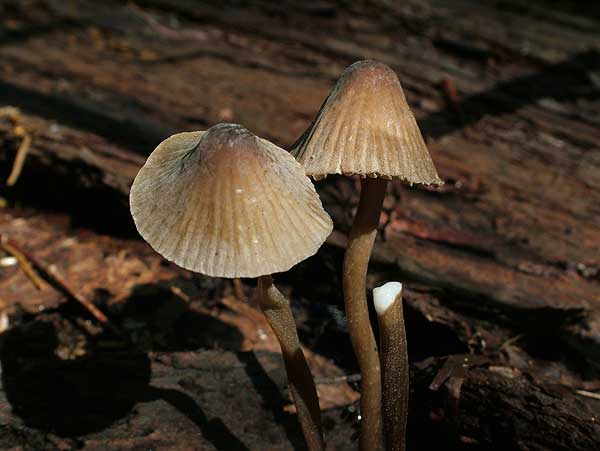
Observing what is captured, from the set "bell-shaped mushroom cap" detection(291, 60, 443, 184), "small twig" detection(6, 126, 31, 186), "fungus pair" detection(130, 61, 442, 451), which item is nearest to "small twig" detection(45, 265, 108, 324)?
"small twig" detection(6, 126, 31, 186)

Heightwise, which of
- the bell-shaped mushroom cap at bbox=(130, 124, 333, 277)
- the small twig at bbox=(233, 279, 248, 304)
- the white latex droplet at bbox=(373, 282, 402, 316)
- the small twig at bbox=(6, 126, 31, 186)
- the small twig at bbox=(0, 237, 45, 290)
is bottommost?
the small twig at bbox=(0, 237, 45, 290)

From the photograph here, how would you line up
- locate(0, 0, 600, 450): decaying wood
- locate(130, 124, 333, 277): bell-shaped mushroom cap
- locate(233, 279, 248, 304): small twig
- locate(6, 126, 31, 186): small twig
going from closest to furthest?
locate(130, 124, 333, 277): bell-shaped mushroom cap
locate(0, 0, 600, 450): decaying wood
locate(233, 279, 248, 304): small twig
locate(6, 126, 31, 186): small twig

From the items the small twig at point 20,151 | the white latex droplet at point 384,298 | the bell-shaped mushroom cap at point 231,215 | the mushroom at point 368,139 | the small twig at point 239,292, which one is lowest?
the small twig at point 239,292

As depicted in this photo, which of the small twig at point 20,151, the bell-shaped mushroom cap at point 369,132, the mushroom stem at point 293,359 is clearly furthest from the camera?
the small twig at point 20,151

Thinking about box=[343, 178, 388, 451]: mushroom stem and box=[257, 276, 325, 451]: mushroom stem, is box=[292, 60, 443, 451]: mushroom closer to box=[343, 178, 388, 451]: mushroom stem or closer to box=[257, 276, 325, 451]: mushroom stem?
box=[343, 178, 388, 451]: mushroom stem

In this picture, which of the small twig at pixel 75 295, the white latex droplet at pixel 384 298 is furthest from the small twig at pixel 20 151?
the white latex droplet at pixel 384 298

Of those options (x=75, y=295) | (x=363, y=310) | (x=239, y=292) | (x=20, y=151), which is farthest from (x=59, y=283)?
(x=363, y=310)

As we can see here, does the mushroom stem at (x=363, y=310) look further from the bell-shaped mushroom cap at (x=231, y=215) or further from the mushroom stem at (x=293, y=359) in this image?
the bell-shaped mushroom cap at (x=231, y=215)

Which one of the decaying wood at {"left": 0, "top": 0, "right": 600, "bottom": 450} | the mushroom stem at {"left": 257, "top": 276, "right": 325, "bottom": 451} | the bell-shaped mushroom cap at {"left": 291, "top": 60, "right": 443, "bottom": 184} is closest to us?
the bell-shaped mushroom cap at {"left": 291, "top": 60, "right": 443, "bottom": 184}
